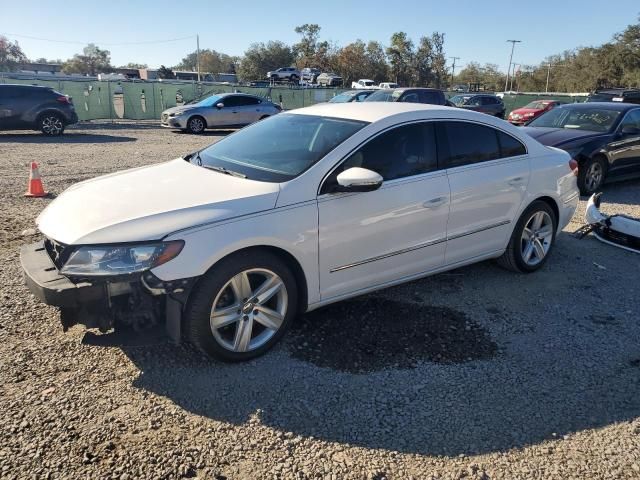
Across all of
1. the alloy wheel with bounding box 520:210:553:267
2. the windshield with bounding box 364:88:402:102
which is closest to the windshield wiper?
the alloy wheel with bounding box 520:210:553:267

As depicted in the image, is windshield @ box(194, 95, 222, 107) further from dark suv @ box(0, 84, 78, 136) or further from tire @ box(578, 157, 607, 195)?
tire @ box(578, 157, 607, 195)

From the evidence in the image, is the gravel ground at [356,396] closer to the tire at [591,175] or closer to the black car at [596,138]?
the tire at [591,175]

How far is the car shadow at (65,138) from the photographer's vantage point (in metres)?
14.9

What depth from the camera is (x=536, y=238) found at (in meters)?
5.18

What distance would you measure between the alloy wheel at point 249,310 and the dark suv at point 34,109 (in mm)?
14882

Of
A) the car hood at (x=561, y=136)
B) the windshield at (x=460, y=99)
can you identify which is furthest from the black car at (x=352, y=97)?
the car hood at (x=561, y=136)

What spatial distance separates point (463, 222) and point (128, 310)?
2746 mm

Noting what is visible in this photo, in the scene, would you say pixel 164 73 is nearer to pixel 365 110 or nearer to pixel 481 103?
pixel 481 103

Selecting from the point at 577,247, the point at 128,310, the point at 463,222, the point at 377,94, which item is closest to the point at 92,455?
the point at 128,310

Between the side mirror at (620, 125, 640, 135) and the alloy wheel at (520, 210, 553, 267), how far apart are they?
17.1 ft

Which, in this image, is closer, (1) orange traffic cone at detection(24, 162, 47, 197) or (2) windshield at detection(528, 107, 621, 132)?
(1) orange traffic cone at detection(24, 162, 47, 197)

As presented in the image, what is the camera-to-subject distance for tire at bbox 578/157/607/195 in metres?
8.70

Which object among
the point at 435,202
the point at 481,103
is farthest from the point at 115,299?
the point at 481,103

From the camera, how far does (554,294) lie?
477 cm
